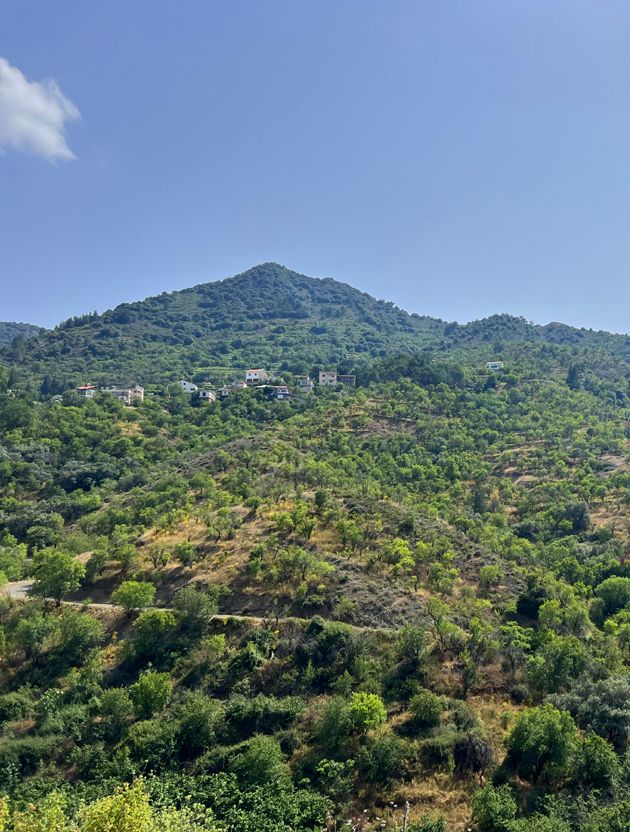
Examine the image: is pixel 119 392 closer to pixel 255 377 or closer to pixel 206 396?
pixel 206 396

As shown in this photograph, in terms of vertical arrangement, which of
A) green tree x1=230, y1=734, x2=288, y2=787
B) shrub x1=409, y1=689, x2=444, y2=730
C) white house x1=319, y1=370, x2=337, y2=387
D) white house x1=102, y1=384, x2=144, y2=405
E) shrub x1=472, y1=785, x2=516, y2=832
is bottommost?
green tree x1=230, y1=734, x2=288, y2=787

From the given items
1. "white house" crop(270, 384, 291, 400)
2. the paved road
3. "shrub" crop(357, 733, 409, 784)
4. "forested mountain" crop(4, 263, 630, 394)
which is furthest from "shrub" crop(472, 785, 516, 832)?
"forested mountain" crop(4, 263, 630, 394)

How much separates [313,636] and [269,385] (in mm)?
77124

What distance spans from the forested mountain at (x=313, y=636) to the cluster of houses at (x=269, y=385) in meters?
28.1

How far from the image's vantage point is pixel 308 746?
2619cm

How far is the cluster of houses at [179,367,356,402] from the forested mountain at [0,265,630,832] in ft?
92.1

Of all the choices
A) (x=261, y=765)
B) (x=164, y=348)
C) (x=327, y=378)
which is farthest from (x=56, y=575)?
(x=164, y=348)

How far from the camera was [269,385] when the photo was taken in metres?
106

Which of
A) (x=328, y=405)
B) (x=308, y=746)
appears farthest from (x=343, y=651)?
(x=328, y=405)

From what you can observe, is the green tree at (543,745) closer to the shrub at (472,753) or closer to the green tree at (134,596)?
the shrub at (472,753)

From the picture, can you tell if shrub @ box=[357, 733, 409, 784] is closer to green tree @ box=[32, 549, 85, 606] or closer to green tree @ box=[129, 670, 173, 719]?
green tree @ box=[129, 670, 173, 719]

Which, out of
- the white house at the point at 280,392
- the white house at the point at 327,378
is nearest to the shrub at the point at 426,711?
the white house at the point at 280,392

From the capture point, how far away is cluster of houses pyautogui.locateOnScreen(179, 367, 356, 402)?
102m

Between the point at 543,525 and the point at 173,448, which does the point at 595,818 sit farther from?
the point at 173,448
